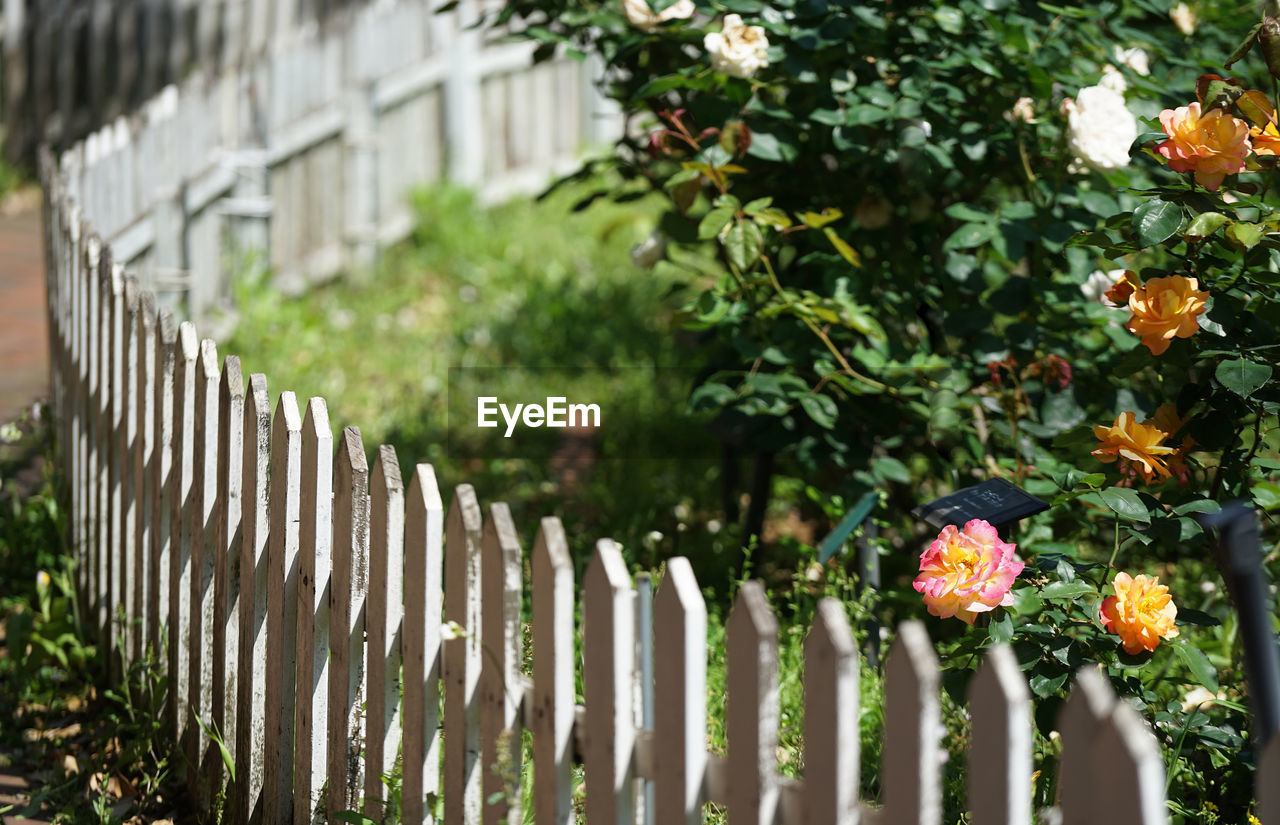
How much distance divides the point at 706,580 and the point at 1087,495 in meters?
1.58

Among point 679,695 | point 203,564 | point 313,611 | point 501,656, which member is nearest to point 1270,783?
point 679,695

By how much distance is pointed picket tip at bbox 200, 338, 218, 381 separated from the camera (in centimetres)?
245

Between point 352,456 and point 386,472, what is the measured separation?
105mm

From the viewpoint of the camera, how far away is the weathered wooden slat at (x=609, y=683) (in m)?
1.67

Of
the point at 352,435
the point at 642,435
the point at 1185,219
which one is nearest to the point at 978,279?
the point at 1185,219

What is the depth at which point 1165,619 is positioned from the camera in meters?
1.92

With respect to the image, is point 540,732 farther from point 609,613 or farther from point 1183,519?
point 1183,519

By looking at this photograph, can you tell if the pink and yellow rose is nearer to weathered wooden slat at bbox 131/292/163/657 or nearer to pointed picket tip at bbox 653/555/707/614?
pointed picket tip at bbox 653/555/707/614

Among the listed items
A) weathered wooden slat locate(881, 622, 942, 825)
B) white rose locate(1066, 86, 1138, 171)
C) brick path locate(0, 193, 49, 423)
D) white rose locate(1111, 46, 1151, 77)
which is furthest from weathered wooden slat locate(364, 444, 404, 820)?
brick path locate(0, 193, 49, 423)

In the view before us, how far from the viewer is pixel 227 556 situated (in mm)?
2449

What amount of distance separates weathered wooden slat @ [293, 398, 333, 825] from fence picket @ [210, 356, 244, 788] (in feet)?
0.64

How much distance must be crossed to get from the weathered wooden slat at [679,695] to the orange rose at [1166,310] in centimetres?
95

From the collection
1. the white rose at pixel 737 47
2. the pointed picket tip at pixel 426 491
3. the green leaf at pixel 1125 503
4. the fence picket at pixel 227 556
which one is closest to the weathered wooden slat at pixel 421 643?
the pointed picket tip at pixel 426 491

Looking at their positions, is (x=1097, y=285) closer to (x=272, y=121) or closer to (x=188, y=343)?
(x=188, y=343)
